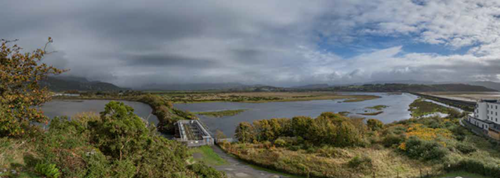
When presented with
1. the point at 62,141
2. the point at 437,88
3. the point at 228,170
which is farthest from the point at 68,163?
the point at 437,88

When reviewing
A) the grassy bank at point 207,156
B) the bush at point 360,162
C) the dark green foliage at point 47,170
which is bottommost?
the grassy bank at point 207,156

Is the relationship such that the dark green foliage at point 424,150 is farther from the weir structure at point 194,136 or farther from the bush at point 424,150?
the weir structure at point 194,136

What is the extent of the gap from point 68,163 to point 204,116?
5499 cm

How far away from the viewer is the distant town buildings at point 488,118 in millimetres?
33963

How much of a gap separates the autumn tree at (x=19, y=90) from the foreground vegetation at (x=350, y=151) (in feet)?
51.5

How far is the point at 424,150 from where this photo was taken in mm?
22641

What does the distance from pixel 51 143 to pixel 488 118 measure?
185ft

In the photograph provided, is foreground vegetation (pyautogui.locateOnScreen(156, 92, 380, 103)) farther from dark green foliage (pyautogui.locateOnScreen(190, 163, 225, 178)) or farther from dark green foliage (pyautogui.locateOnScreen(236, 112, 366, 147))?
dark green foliage (pyautogui.locateOnScreen(190, 163, 225, 178))

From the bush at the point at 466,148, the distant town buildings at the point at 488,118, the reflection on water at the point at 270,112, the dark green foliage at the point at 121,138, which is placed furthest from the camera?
the reflection on water at the point at 270,112

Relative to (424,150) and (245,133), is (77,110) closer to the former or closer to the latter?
(245,133)

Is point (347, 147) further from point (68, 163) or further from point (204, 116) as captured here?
point (204, 116)

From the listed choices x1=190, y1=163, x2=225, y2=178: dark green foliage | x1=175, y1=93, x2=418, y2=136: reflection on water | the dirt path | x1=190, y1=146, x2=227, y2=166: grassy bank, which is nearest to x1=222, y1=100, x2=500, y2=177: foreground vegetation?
the dirt path

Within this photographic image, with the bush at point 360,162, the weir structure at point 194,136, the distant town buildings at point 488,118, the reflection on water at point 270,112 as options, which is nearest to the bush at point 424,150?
the bush at point 360,162

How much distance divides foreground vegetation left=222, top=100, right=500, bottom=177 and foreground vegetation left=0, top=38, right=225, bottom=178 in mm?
12181
